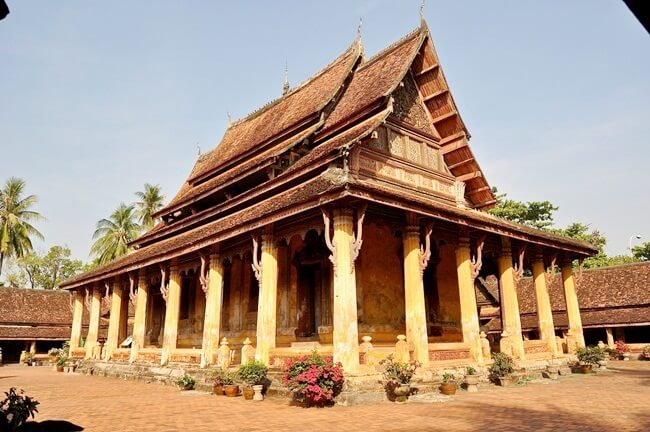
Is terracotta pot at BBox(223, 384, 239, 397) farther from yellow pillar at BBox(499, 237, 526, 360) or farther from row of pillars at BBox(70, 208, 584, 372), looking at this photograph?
yellow pillar at BBox(499, 237, 526, 360)

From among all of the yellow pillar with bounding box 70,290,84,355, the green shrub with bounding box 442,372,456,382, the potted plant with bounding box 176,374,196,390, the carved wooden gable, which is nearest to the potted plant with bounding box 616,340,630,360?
the carved wooden gable

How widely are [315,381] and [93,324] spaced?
17.8 m

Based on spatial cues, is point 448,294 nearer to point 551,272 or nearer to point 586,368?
point 551,272

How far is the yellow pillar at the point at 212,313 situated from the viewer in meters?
14.6

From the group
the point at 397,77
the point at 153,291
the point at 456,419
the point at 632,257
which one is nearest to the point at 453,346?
the point at 456,419

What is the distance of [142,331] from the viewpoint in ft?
61.5

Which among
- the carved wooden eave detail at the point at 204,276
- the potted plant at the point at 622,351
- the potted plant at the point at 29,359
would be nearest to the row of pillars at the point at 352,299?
the carved wooden eave detail at the point at 204,276

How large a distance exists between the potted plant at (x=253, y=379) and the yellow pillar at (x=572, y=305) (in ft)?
40.9

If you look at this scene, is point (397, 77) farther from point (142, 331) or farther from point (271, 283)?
point (142, 331)

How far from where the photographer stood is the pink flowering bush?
9477mm

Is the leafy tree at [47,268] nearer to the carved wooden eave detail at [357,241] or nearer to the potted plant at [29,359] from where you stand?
the potted plant at [29,359]

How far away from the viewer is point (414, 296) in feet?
38.5

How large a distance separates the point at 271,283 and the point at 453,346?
5136 millimetres

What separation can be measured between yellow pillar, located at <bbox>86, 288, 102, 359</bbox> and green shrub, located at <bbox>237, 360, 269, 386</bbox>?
14.7 metres
